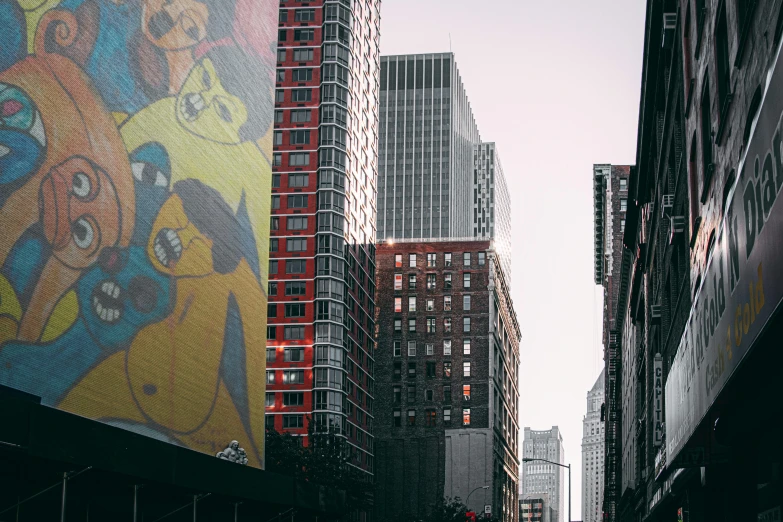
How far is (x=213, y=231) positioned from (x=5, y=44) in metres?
17.6

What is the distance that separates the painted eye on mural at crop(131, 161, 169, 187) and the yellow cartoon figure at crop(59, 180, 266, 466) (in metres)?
1.12

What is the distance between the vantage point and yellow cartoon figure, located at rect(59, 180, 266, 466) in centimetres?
4378

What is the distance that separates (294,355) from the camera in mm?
113062

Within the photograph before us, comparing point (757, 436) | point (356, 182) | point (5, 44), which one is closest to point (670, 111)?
point (757, 436)

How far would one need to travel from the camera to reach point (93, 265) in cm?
4228

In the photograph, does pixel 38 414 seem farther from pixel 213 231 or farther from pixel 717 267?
pixel 213 231

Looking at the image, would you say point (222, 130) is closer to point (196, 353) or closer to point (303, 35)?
point (196, 353)

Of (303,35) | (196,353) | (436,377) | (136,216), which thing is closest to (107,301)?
(136,216)

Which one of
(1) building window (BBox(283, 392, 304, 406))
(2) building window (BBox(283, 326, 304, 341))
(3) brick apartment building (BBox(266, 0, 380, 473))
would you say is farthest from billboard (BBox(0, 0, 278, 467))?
(2) building window (BBox(283, 326, 304, 341))

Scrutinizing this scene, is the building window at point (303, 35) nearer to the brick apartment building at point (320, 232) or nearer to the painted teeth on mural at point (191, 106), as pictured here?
the brick apartment building at point (320, 232)

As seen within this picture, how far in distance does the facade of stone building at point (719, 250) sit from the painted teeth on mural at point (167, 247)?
23440 mm

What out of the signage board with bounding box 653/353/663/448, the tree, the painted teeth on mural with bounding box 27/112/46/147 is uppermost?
the painted teeth on mural with bounding box 27/112/46/147

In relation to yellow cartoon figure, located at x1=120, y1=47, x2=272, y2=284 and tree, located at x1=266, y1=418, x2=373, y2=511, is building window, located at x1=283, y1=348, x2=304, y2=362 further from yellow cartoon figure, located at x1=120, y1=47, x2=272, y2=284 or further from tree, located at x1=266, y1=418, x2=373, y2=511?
yellow cartoon figure, located at x1=120, y1=47, x2=272, y2=284

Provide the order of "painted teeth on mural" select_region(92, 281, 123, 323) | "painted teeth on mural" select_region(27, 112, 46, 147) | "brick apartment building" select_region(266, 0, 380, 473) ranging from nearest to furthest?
1. "painted teeth on mural" select_region(27, 112, 46, 147)
2. "painted teeth on mural" select_region(92, 281, 123, 323)
3. "brick apartment building" select_region(266, 0, 380, 473)
